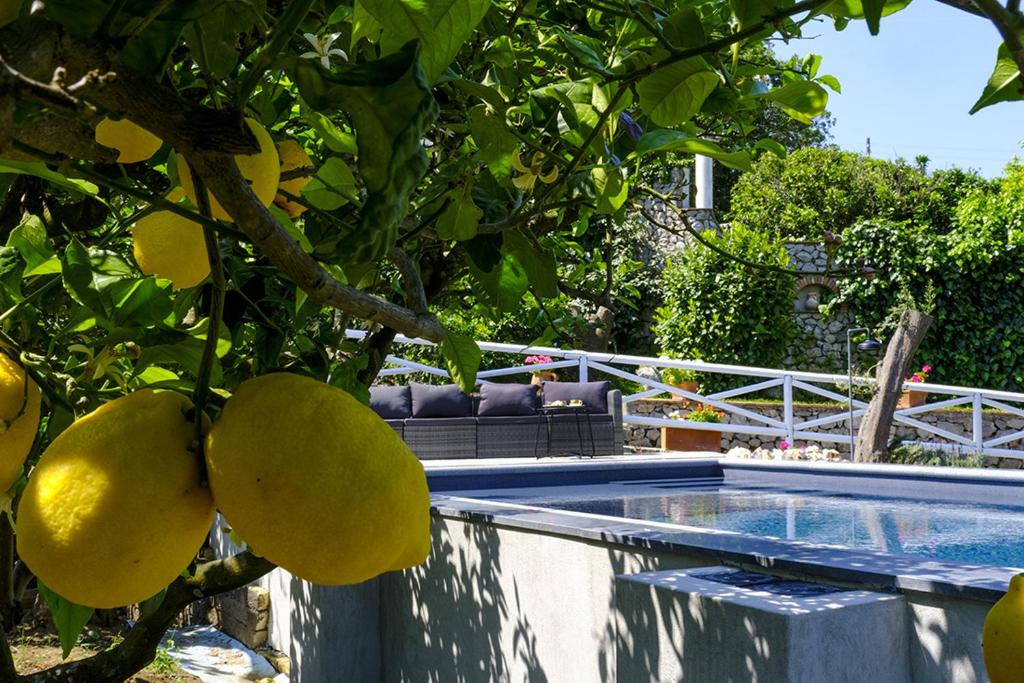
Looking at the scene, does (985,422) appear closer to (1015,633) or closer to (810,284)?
(810,284)

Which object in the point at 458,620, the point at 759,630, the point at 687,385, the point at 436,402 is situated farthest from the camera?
the point at 687,385

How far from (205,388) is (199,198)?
→ 0.08 m

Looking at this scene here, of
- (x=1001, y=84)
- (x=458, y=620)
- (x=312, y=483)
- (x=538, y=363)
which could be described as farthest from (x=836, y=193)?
(x=312, y=483)

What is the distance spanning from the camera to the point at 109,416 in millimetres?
453

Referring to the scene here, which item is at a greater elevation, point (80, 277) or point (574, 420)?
point (80, 277)

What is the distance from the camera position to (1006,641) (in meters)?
0.31

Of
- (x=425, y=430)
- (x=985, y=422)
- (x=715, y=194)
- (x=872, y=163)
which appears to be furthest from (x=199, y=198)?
(x=715, y=194)

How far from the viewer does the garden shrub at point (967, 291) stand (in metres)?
13.1

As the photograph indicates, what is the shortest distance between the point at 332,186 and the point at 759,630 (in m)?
1.95

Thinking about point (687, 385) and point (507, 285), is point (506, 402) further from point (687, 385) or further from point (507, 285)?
point (507, 285)

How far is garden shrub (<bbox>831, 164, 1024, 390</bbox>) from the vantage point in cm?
1312

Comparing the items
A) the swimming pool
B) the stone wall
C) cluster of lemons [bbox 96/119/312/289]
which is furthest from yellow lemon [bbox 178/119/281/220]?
the stone wall

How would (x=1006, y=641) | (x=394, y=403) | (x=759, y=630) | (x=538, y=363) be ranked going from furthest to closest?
(x=538, y=363)
(x=394, y=403)
(x=759, y=630)
(x=1006, y=641)

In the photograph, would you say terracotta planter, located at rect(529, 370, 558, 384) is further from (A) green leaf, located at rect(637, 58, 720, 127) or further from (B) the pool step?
(A) green leaf, located at rect(637, 58, 720, 127)
